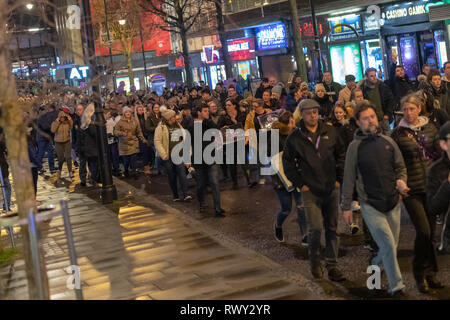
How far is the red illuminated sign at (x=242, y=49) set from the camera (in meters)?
40.0

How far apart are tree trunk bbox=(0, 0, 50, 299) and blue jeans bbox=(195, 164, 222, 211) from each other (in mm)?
6235

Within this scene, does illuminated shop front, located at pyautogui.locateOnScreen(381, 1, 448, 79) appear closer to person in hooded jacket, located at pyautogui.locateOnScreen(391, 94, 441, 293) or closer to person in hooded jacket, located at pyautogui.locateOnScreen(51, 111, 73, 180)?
person in hooded jacket, located at pyautogui.locateOnScreen(51, 111, 73, 180)

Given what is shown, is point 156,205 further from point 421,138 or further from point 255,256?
point 421,138

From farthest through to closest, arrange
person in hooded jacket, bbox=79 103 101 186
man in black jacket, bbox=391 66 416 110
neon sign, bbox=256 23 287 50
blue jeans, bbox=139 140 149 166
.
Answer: neon sign, bbox=256 23 287 50 → blue jeans, bbox=139 140 149 166 → man in black jacket, bbox=391 66 416 110 → person in hooded jacket, bbox=79 103 101 186

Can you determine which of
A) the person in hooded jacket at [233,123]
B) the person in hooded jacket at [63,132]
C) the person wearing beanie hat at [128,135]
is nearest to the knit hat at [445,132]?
the person in hooded jacket at [233,123]

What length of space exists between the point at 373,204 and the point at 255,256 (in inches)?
102

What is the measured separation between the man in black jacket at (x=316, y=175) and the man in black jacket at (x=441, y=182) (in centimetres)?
102

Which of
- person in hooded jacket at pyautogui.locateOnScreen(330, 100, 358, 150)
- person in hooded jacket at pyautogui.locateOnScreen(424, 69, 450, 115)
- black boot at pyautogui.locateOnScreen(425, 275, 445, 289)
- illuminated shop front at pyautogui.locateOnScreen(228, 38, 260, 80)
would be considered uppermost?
illuminated shop front at pyautogui.locateOnScreen(228, 38, 260, 80)

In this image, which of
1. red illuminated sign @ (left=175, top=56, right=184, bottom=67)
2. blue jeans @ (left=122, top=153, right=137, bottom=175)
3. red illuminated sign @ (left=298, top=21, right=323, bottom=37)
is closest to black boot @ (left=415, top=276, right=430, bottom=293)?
blue jeans @ (left=122, top=153, right=137, bottom=175)

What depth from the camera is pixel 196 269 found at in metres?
8.73

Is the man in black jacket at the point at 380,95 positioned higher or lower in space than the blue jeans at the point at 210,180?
higher

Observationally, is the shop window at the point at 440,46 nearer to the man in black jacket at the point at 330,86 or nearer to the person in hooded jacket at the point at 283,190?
the man in black jacket at the point at 330,86

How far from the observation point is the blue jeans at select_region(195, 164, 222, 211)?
12391 mm
